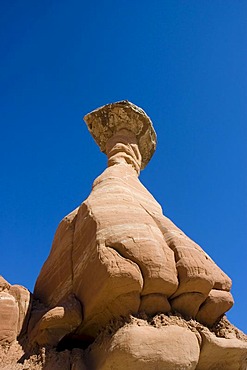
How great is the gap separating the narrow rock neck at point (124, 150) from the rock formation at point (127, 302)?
396cm

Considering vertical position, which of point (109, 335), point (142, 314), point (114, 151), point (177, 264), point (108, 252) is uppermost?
point (114, 151)

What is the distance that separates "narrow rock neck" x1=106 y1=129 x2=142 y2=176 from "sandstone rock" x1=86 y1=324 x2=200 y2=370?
6269 mm

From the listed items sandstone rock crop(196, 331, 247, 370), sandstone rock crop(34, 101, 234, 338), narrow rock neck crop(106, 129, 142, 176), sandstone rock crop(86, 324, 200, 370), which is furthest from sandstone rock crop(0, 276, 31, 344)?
narrow rock neck crop(106, 129, 142, 176)

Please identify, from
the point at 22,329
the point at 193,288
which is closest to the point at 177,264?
the point at 193,288

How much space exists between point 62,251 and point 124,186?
1957mm

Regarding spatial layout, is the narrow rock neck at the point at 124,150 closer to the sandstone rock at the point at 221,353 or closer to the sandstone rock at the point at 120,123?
the sandstone rock at the point at 120,123

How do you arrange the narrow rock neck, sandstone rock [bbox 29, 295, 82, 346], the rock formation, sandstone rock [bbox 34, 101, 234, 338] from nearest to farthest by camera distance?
the rock formation, sandstone rock [bbox 34, 101, 234, 338], sandstone rock [bbox 29, 295, 82, 346], the narrow rock neck

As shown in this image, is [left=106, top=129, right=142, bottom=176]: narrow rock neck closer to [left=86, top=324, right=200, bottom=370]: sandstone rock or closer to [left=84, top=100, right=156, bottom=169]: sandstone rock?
[left=84, top=100, right=156, bottom=169]: sandstone rock

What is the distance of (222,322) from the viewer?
674 centimetres

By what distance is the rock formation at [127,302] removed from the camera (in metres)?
5.71

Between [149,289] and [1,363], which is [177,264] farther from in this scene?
[1,363]

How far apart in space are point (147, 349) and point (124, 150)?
7.56 metres

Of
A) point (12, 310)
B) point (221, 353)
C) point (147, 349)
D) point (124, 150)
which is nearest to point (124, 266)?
point (147, 349)

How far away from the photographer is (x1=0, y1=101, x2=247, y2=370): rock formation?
5.71 metres
